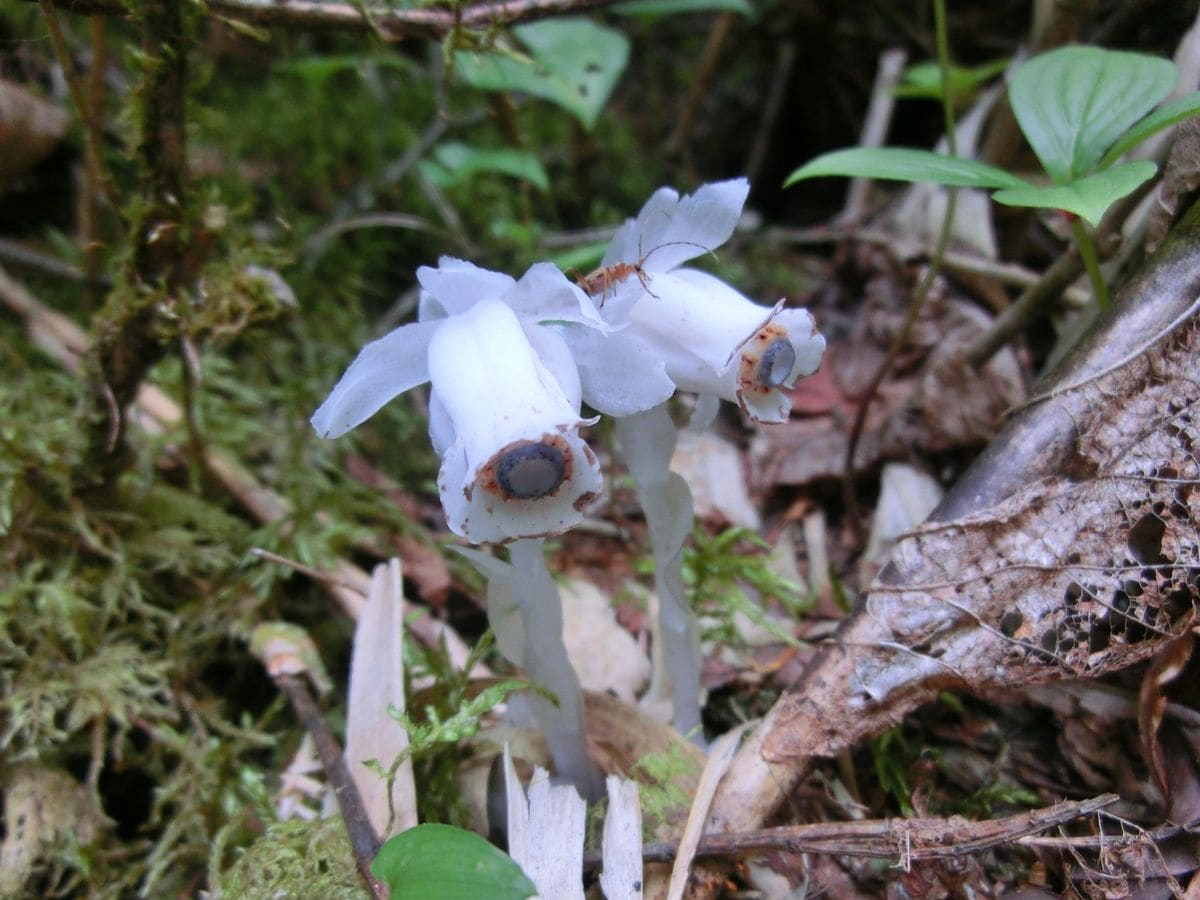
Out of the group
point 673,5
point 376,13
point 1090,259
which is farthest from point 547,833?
point 673,5

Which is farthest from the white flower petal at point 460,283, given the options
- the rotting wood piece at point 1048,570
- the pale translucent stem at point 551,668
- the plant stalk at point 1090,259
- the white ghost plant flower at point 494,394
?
the plant stalk at point 1090,259

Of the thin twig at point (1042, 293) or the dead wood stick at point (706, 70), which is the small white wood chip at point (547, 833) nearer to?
the thin twig at point (1042, 293)

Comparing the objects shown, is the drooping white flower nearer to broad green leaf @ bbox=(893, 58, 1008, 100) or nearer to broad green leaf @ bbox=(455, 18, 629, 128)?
broad green leaf @ bbox=(455, 18, 629, 128)

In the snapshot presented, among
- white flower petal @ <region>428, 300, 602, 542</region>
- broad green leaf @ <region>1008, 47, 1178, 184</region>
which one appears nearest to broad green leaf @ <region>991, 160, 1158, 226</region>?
broad green leaf @ <region>1008, 47, 1178, 184</region>

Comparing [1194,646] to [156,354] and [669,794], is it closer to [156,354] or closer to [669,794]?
[669,794]

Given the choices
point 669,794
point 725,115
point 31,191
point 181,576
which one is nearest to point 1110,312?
point 669,794

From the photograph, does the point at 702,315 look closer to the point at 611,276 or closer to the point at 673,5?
the point at 611,276
